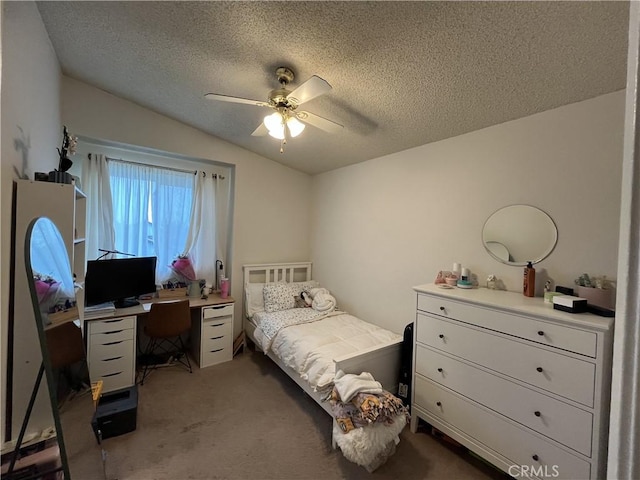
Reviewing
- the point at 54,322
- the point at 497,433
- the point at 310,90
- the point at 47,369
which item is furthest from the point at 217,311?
the point at 497,433

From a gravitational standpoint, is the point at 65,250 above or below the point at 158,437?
above

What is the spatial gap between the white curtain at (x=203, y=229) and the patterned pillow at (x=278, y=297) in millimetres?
799

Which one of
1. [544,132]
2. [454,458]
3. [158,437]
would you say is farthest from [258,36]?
[454,458]

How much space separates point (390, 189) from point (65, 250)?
275 centimetres

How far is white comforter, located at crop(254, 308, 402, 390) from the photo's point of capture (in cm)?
220

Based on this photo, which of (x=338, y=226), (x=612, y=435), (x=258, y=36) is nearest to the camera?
(x=612, y=435)

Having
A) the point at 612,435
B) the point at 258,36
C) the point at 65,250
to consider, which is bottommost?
the point at 612,435

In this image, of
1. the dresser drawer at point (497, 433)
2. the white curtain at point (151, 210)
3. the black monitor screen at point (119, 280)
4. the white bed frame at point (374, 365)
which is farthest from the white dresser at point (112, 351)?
the dresser drawer at point (497, 433)

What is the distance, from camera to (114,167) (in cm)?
296

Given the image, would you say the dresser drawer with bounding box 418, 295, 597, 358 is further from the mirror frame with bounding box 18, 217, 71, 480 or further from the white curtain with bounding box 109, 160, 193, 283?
the white curtain with bounding box 109, 160, 193, 283

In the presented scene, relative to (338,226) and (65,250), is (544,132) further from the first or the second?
(65,250)

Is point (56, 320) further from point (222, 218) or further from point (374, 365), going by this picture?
point (222, 218)

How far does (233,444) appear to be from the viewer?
6.56 feet
